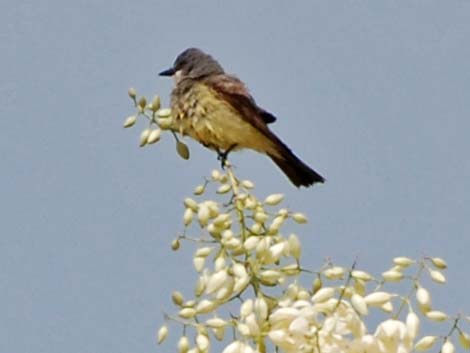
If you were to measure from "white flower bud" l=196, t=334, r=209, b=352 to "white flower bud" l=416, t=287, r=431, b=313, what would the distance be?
0.55m

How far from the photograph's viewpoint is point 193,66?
826 cm

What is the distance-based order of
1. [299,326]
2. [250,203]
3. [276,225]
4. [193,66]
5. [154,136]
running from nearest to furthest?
[299,326] < [276,225] < [250,203] < [154,136] < [193,66]

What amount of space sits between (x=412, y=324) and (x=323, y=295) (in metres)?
0.24

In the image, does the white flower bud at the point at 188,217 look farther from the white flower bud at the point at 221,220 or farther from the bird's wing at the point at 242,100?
the bird's wing at the point at 242,100

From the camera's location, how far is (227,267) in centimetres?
350

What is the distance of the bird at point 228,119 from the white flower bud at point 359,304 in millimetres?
3659

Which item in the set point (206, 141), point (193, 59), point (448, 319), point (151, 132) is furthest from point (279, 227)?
point (193, 59)

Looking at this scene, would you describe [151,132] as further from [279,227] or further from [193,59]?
[193,59]

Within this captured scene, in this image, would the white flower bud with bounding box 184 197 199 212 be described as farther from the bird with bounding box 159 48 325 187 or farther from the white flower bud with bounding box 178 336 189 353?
the bird with bounding box 159 48 325 187

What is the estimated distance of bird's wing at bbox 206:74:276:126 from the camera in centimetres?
761

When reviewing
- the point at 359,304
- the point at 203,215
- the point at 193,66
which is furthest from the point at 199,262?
the point at 193,66

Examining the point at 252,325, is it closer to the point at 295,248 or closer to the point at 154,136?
the point at 295,248

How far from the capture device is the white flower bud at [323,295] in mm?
3365

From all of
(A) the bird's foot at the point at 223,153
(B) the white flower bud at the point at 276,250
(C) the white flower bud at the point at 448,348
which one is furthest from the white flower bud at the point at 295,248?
(A) the bird's foot at the point at 223,153
